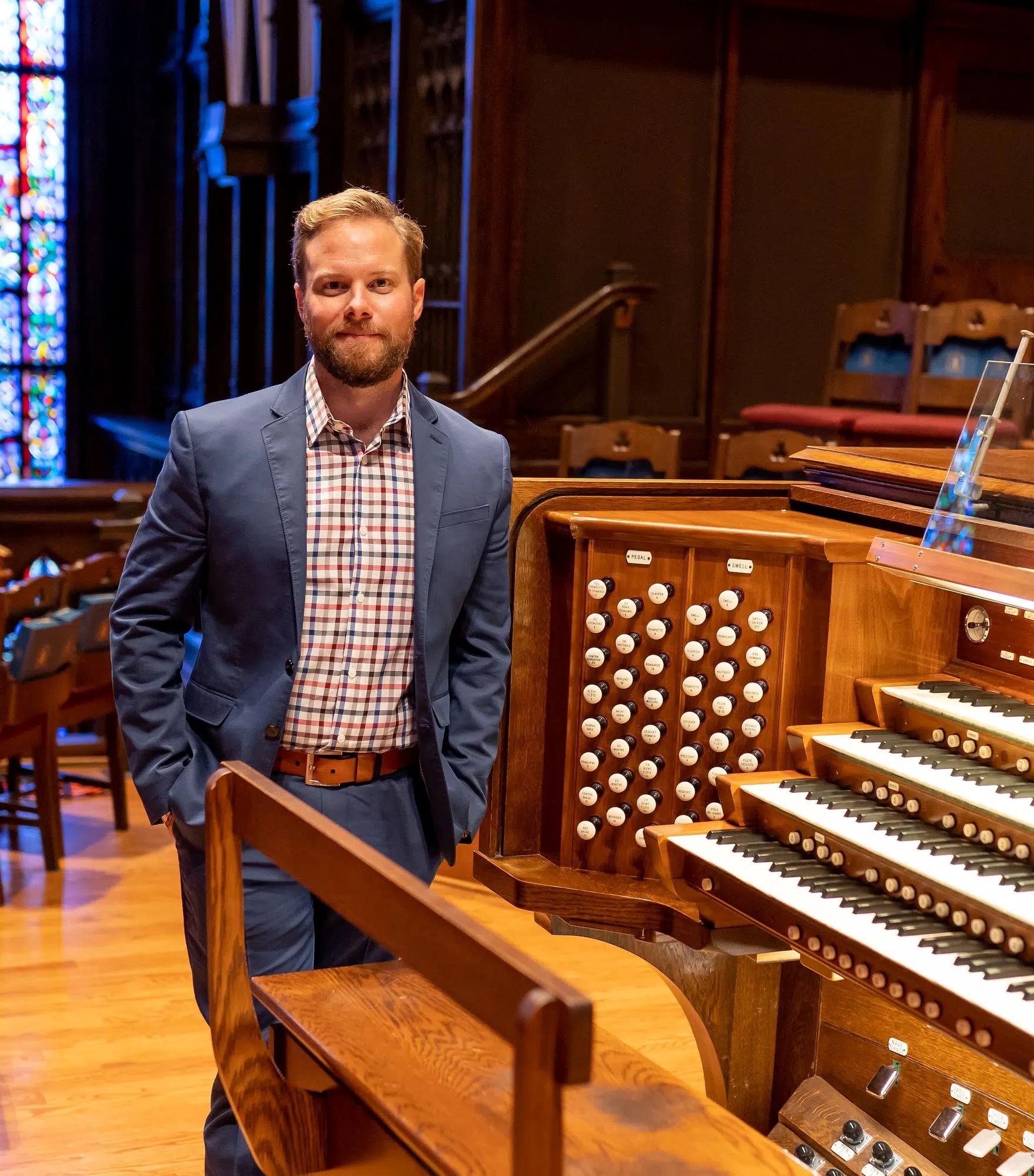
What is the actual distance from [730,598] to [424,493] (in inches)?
21.6

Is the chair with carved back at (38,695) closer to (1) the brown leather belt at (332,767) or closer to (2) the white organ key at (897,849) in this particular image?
(1) the brown leather belt at (332,767)

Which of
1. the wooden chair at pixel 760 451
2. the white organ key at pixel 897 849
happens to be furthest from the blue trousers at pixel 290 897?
the wooden chair at pixel 760 451

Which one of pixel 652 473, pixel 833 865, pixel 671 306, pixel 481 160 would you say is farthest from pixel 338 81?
pixel 833 865

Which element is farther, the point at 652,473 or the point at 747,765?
the point at 652,473

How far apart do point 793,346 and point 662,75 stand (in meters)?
1.49

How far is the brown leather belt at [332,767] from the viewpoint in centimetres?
241

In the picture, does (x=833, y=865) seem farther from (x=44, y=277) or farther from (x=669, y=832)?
(x=44, y=277)

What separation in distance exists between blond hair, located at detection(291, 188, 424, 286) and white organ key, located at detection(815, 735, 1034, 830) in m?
1.00

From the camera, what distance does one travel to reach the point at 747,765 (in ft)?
8.50

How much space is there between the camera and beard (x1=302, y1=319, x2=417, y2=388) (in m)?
2.32

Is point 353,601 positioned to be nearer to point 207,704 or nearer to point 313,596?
point 313,596

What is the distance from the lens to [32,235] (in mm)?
12047

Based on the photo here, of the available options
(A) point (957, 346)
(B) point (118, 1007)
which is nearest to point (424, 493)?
(B) point (118, 1007)

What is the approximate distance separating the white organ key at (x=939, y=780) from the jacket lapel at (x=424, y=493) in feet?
2.15
